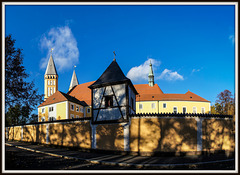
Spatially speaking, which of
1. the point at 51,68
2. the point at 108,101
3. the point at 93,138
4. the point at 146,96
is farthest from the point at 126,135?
the point at 51,68

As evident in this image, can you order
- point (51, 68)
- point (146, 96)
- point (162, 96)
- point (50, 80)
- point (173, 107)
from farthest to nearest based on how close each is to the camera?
point (51, 68) < point (50, 80) < point (146, 96) < point (162, 96) < point (173, 107)

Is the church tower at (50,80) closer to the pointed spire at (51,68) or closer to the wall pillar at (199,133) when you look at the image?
the pointed spire at (51,68)

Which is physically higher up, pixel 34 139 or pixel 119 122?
pixel 119 122

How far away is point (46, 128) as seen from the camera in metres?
20.3

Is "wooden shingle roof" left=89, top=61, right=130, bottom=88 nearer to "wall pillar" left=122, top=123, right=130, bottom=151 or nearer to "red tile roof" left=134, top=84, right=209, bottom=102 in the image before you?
"wall pillar" left=122, top=123, right=130, bottom=151

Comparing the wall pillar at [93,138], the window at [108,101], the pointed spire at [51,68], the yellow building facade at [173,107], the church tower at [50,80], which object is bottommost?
the wall pillar at [93,138]

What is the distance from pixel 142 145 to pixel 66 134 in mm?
7547

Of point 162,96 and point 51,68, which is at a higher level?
point 51,68

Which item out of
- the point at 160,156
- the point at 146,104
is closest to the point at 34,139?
the point at 160,156

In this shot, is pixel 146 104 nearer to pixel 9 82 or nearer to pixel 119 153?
Result: pixel 119 153

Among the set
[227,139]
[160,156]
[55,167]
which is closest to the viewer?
[55,167]

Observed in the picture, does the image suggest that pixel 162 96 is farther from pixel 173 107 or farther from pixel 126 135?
pixel 126 135

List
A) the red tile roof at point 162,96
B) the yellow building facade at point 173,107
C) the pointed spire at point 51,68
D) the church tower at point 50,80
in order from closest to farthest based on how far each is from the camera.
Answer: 1. the yellow building facade at point 173,107
2. the red tile roof at point 162,96
3. the church tower at point 50,80
4. the pointed spire at point 51,68

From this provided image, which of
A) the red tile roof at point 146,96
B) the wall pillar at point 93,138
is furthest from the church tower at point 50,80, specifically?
the wall pillar at point 93,138
